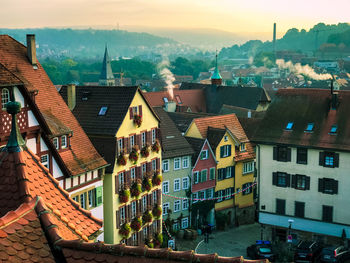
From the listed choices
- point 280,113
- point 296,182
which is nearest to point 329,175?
point 296,182

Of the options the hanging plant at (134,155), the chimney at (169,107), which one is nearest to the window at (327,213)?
the hanging plant at (134,155)

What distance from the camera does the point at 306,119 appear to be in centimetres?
5088

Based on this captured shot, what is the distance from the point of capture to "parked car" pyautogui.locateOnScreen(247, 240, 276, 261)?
47.6 m

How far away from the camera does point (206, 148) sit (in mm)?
57188

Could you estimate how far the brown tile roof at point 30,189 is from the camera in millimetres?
10805

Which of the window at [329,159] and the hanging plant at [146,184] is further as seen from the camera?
the window at [329,159]

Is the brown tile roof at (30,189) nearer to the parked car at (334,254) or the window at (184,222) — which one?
the parked car at (334,254)

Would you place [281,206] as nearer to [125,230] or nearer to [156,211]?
[156,211]

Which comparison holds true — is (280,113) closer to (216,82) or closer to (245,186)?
(245,186)

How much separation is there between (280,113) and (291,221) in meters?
10.1

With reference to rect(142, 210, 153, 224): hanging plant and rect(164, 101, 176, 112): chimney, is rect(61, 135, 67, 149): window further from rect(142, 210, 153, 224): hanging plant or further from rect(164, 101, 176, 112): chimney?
rect(164, 101, 176, 112): chimney

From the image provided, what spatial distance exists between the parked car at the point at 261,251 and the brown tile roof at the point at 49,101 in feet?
58.2

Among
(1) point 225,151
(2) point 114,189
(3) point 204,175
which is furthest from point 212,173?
(2) point 114,189

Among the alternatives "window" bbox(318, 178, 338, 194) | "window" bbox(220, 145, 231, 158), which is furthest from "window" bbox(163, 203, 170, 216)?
"window" bbox(318, 178, 338, 194)
